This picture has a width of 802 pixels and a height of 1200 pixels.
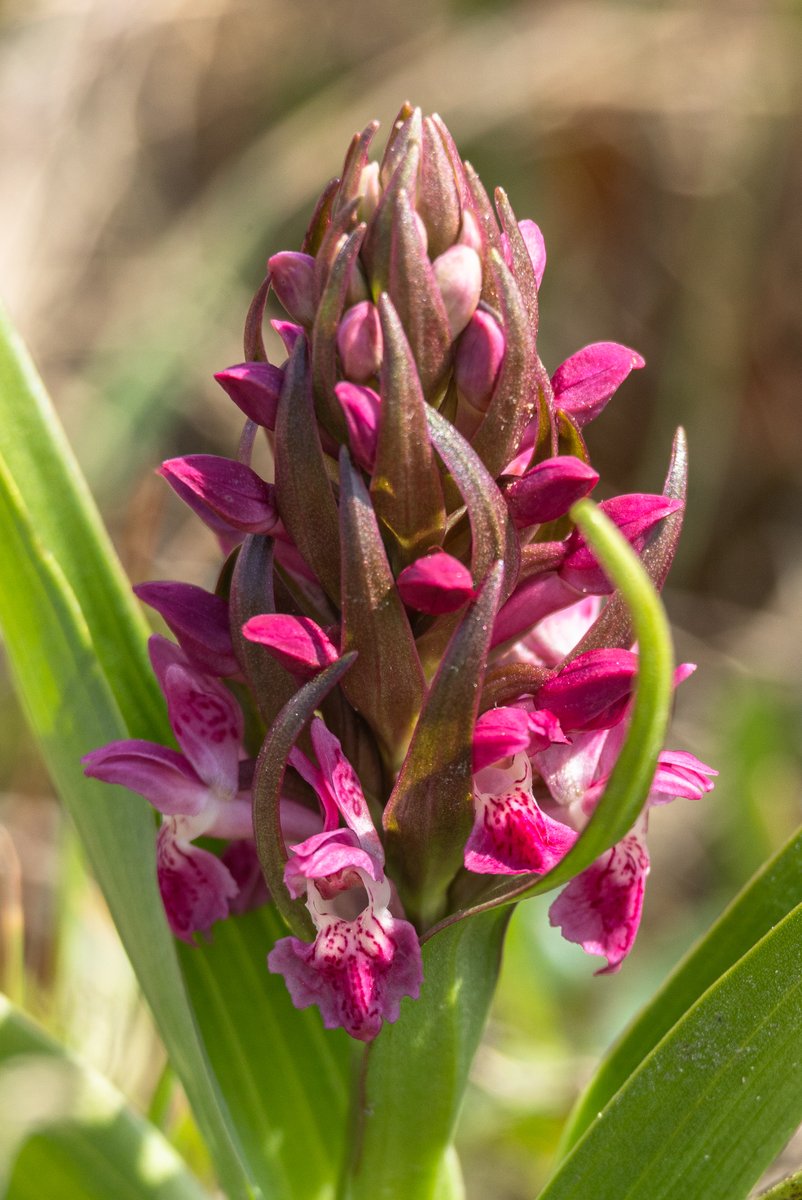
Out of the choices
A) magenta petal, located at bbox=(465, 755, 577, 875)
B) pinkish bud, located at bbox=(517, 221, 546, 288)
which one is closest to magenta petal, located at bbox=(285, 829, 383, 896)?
magenta petal, located at bbox=(465, 755, 577, 875)

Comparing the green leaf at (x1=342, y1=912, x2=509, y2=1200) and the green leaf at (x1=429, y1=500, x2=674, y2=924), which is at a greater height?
the green leaf at (x1=429, y1=500, x2=674, y2=924)

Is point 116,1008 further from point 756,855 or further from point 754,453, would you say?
point 754,453

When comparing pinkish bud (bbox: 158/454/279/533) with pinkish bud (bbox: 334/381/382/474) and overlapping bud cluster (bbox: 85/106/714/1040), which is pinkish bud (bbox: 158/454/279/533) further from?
pinkish bud (bbox: 334/381/382/474)

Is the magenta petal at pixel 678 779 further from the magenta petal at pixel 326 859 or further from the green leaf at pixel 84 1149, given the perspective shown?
the green leaf at pixel 84 1149

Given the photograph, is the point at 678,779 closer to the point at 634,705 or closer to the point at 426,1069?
the point at 634,705

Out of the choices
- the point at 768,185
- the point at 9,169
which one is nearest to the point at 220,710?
the point at 9,169

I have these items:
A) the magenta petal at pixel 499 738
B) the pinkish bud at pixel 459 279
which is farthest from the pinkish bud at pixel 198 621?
the pinkish bud at pixel 459 279
